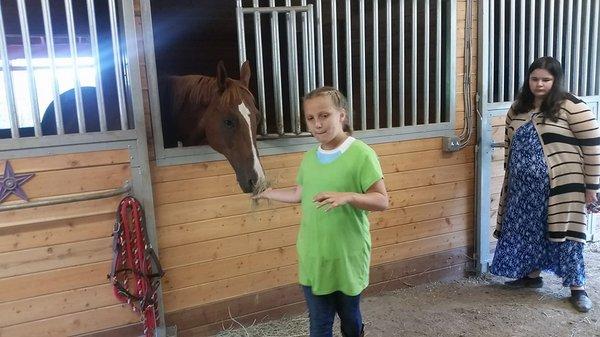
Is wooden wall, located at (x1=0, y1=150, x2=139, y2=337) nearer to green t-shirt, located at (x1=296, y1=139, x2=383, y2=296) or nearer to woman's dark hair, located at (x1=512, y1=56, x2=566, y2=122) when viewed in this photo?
green t-shirt, located at (x1=296, y1=139, x2=383, y2=296)

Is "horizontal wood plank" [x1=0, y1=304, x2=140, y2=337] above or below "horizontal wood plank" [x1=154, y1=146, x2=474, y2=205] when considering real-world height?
below

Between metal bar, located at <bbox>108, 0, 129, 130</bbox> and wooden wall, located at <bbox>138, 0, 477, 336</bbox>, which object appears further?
wooden wall, located at <bbox>138, 0, 477, 336</bbox>

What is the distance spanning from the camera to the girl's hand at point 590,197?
2428mm

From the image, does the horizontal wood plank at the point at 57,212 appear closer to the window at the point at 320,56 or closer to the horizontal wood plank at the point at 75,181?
the horizontal wood plank at the point at 75,181

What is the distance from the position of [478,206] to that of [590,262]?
1.00m

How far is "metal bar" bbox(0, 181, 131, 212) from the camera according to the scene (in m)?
1.81

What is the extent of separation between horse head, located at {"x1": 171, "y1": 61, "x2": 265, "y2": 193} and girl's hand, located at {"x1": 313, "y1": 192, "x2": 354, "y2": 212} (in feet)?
1.85

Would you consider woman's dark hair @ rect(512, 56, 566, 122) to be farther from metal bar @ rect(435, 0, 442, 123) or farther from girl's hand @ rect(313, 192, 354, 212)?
girl's hand @ rect(313, 192, 354, 212)

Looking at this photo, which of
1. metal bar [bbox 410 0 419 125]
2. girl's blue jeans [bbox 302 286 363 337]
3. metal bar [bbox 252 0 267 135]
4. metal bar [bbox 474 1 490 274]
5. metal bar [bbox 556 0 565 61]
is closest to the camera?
girl's blue jeans [bbox 302 286 363 337]

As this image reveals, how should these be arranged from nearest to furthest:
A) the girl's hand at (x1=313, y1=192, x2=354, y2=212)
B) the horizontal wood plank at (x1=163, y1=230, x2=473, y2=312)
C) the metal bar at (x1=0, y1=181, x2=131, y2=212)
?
the girl's hand at (x1=313, y1=192, x2=354, y2=212) → the metal bar at (x1=0, y1=181, x2=131, y2=212) → the horizontal wood plank at (x1=163, y1=230, x2=473, y2=312)

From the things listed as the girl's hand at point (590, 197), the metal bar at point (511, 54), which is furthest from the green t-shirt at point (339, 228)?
the metal bar at point (511, 54)

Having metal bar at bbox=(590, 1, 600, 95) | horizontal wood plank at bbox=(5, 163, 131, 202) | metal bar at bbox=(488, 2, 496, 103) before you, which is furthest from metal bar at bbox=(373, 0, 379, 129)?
metal bar at bbox=(590, 1, 600, 95)

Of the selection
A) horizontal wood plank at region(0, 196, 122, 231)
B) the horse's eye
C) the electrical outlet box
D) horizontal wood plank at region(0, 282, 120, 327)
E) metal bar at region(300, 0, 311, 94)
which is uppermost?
metal bar at region(300, 0, 311, 94)

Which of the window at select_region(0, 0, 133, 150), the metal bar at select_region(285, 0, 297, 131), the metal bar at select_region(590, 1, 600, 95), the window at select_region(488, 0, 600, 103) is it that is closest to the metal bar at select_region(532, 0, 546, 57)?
the window at select_region(488, 0, 600, 103)
